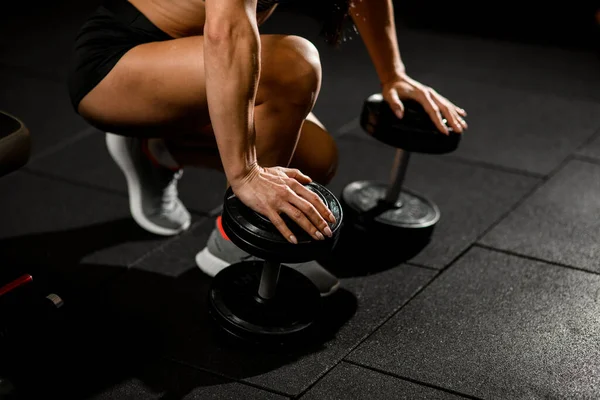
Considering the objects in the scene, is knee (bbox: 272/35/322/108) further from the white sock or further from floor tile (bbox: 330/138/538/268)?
floor tile (bbox: 330/138/538/268)

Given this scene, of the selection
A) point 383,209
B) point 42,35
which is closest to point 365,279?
point 383,209

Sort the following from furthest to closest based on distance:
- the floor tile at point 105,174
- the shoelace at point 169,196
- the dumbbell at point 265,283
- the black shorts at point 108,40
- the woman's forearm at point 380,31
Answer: the floor tile at point 105,174 → the shoelace at point 169,196 → the woman's forearm at point 380,31 → the black shorts at point 108,40 → the dumbbell at point 265,283

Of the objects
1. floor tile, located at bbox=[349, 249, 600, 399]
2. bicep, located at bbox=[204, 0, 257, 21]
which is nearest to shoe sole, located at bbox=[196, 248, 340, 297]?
floor tile, located at bbox=[349, 249, 600, 399]

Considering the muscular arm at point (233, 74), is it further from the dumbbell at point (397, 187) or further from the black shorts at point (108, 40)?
the dumbbell at point (397, 187)

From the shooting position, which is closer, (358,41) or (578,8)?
(358,41)

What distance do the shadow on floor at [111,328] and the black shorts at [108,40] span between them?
0.38 m

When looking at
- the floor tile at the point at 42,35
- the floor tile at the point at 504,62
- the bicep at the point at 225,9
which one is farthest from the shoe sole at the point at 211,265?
the floor tile at the point at 504,62

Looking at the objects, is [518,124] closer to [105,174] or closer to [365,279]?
[365,279]

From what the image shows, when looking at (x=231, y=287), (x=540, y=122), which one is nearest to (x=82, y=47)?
(x=231, y=287)

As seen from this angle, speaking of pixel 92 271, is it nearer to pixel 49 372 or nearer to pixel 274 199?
pixel 49 372

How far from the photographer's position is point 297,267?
1.63 m

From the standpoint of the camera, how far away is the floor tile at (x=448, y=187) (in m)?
1.90

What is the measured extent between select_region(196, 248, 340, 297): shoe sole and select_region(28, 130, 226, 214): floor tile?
0.29 meters

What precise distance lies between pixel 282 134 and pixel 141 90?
0.95ft
